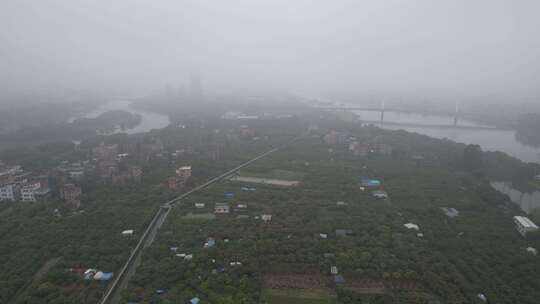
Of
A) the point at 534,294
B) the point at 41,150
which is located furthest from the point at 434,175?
the point at 41,150

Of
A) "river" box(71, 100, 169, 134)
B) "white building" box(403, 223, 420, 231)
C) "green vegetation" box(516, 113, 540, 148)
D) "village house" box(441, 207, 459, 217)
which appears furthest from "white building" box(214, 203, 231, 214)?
"green vegetation" box(516, 113, 540, 148)

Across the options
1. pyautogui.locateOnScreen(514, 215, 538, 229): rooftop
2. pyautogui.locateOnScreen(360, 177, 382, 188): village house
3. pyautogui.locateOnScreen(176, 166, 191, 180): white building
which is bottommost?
pyautogui.locateOnScreen(514, 215, 538, 229): rooftop

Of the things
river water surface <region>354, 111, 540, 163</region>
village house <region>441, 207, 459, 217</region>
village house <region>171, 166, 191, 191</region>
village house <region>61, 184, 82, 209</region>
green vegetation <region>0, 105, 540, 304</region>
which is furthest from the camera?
river water surface <region>354, 111, 540, 163</region>

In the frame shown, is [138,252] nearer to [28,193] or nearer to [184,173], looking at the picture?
[184,173]

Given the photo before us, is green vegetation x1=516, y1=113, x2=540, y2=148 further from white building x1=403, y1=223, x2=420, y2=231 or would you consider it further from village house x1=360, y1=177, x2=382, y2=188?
white building x1=403, y1=223, x2=420, y2=231

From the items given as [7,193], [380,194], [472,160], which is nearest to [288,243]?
[380,194]

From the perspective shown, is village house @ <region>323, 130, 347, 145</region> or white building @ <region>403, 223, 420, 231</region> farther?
village house @ <region>323, 130, 347, 145</region>

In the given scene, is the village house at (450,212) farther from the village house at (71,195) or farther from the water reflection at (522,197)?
the village house at (71,195)
